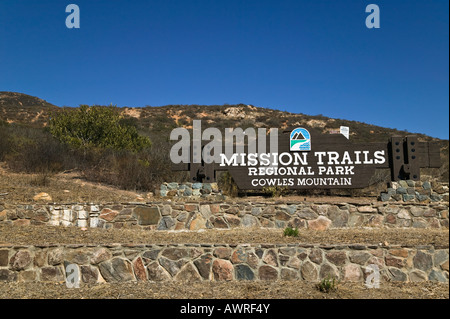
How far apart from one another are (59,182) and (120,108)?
122 ft

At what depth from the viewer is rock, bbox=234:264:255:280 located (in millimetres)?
5926

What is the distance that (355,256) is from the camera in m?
5.90

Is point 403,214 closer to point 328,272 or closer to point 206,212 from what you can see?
point 206,212

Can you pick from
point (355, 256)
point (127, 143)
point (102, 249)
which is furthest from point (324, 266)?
point (127, 143)

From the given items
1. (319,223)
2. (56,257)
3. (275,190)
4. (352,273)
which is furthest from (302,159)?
(56,257)

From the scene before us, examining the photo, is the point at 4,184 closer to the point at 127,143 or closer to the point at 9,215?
the point at 9,215

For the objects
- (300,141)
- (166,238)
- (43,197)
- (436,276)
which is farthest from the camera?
(300,141)

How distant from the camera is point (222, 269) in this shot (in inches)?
234

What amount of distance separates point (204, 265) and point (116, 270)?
1360mm

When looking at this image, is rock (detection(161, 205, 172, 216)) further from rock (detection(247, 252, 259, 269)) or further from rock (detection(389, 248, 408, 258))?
rock (detection(389, 248, 408, 258))

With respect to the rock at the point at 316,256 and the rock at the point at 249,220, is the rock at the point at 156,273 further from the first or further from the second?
the rock at the point at 249,220

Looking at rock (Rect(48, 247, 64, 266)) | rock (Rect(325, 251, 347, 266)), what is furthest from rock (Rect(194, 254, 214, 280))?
rock (Rect(48, 247, 64, 266))

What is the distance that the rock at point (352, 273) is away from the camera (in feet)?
19.2

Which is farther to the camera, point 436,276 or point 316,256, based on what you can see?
point 316,256
